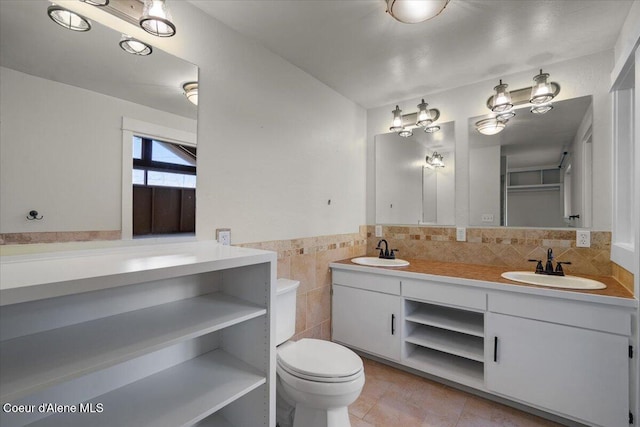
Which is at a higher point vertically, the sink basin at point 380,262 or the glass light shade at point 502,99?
the glass light shade at point 502,99

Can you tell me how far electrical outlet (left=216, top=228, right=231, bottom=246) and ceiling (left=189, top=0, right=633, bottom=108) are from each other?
3.93 ft

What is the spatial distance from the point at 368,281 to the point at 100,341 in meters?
1.76

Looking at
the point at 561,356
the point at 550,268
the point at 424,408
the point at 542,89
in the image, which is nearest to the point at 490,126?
the point at 542,89

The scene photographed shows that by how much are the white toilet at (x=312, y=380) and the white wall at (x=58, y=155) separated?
964 millimetres

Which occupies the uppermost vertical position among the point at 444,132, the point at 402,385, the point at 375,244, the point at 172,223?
the point at 444,132

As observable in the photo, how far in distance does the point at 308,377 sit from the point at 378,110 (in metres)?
2.49

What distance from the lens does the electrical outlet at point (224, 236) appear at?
5.37 ft

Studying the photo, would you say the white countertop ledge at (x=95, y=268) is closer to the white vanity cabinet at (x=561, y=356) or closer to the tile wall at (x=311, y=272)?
the tile wall at (x=311, y=272)

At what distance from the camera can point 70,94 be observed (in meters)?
1.17

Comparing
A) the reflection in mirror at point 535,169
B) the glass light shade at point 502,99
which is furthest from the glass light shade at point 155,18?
the reflection in mirror at point 535,169

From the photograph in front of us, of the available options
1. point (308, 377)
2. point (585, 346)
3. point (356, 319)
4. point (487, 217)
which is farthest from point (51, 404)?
point (487, 217)

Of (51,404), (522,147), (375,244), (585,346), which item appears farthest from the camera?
(375,244)

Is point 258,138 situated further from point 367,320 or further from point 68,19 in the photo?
point 367,320

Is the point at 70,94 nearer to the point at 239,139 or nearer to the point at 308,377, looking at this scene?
the point at 239,139
